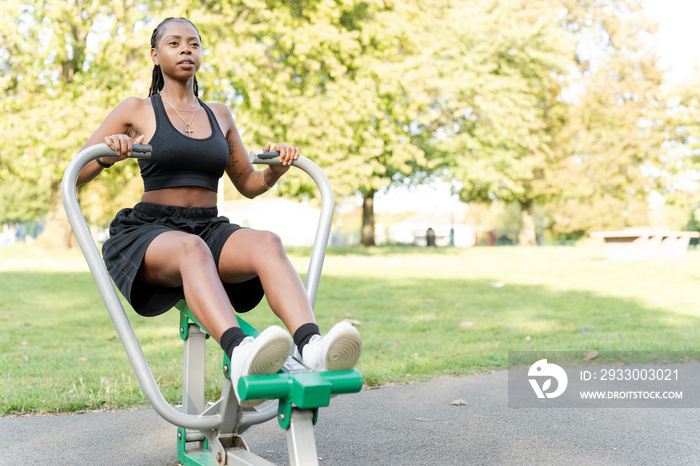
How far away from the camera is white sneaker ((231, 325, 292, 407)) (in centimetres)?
193

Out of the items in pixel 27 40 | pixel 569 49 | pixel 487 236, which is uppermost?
pixel 569 49

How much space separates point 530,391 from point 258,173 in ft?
6.73

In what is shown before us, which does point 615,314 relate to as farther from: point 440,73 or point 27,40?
point 440,73

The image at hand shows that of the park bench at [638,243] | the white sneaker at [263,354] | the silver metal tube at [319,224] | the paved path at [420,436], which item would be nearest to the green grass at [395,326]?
the paved path at [420,436]

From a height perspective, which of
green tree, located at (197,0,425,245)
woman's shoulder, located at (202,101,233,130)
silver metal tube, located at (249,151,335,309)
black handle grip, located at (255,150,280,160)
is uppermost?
green tree, located at (197,0,425,245)

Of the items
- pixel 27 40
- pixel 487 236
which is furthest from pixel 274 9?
pixel 487 236

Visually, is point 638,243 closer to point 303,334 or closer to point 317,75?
point 317,75

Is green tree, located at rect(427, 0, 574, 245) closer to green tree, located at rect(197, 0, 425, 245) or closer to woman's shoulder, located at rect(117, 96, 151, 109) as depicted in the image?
green tree, located at rect(197, 0, 425, 245)

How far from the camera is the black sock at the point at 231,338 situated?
209 centimetres

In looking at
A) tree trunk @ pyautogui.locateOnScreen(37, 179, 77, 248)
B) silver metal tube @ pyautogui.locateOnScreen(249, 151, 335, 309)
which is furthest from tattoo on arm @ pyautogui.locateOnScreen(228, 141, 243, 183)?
tree trunk @ pyautogui.locateOnScreen(37, 179, 77, 248)

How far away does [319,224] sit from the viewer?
9.14 feet

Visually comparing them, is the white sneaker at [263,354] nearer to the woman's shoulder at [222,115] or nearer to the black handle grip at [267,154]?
the black handle grip at [267,154]

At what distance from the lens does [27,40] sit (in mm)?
15359

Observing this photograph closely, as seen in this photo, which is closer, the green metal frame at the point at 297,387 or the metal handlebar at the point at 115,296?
the green metal frame at the point at 297,387
